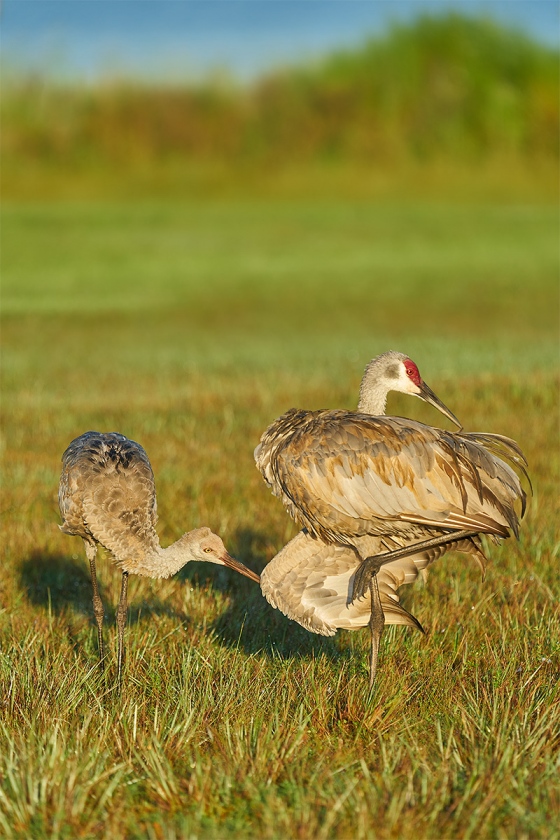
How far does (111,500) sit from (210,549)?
1.77 ft

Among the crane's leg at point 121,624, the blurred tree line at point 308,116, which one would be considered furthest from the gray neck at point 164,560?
the blurred tree line at point 308,116

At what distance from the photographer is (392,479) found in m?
4.85

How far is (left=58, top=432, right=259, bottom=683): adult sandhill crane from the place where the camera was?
5500mm

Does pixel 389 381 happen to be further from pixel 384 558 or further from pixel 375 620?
pixel 375 620

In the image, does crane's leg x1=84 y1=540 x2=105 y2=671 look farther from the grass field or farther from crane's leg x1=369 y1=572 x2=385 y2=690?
crane's leg x1=369 y1=572 x2=385 y2=690

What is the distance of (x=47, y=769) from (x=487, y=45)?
150 ft

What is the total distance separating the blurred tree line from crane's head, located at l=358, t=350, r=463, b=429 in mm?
32250

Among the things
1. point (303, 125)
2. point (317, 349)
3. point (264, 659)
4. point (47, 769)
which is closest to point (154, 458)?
point (264, 659)

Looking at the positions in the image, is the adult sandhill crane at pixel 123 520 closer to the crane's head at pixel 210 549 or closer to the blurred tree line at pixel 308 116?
the crane's head at pixel 210 549

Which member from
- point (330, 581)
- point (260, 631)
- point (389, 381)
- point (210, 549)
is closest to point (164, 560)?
point (210, 549)

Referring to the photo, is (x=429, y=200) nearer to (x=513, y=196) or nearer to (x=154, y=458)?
(x=513, y=196)

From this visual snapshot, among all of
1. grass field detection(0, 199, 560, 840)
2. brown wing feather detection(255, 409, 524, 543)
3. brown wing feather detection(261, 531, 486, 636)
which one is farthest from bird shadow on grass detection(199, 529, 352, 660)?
brown wing feather detection(255, 409, 524, 543)

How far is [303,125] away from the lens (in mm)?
38344

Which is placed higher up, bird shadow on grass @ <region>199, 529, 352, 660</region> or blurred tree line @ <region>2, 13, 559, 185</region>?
blurred tree line @ <region>2, 13, 559, 185</region>
